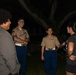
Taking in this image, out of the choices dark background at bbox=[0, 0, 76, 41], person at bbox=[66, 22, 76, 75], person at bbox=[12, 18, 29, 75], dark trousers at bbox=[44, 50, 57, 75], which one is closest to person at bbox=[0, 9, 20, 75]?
person at bbox=[66, 22, 76, 75]

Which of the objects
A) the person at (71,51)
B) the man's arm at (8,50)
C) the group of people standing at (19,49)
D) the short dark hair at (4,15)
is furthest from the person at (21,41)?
the man's arm at (8,50)

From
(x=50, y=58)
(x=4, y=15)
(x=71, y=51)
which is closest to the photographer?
(x=4, y=15)

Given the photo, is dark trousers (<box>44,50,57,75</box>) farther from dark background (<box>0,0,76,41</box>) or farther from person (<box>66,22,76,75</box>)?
dark background (<box>0,0,76,41</box>)

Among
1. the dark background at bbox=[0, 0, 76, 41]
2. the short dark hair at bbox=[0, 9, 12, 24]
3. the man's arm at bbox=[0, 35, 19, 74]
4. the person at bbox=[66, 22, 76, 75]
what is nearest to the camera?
the man's arm at bbox=[0, 35, 19, 74]

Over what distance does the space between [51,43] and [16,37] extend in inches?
48.7

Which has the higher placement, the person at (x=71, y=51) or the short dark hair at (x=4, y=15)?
the short dark hair at (x=4, y=15)

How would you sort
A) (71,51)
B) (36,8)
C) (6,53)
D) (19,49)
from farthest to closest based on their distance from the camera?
(36,8)
(19,49)
(71,51)
(6,53)

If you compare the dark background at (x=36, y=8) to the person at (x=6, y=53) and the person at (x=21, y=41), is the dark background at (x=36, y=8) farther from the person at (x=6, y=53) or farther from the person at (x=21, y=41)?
the person at (x=6, y=53)

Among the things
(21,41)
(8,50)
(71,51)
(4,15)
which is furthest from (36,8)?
(8,50)

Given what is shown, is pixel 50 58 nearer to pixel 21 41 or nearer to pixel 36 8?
pixel 21 41

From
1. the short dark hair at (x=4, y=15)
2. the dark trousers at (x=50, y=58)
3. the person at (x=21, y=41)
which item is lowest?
the dark trousers at (x=50, y=58)

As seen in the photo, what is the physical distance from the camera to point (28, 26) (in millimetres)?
29750

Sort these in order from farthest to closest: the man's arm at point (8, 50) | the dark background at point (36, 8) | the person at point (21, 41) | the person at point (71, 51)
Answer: the dark background at point (36, 8), the person at point (21, 41), the person at point (71, 51), the man's arm at point (8, 50)

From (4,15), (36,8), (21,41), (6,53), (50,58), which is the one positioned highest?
(4,15)
